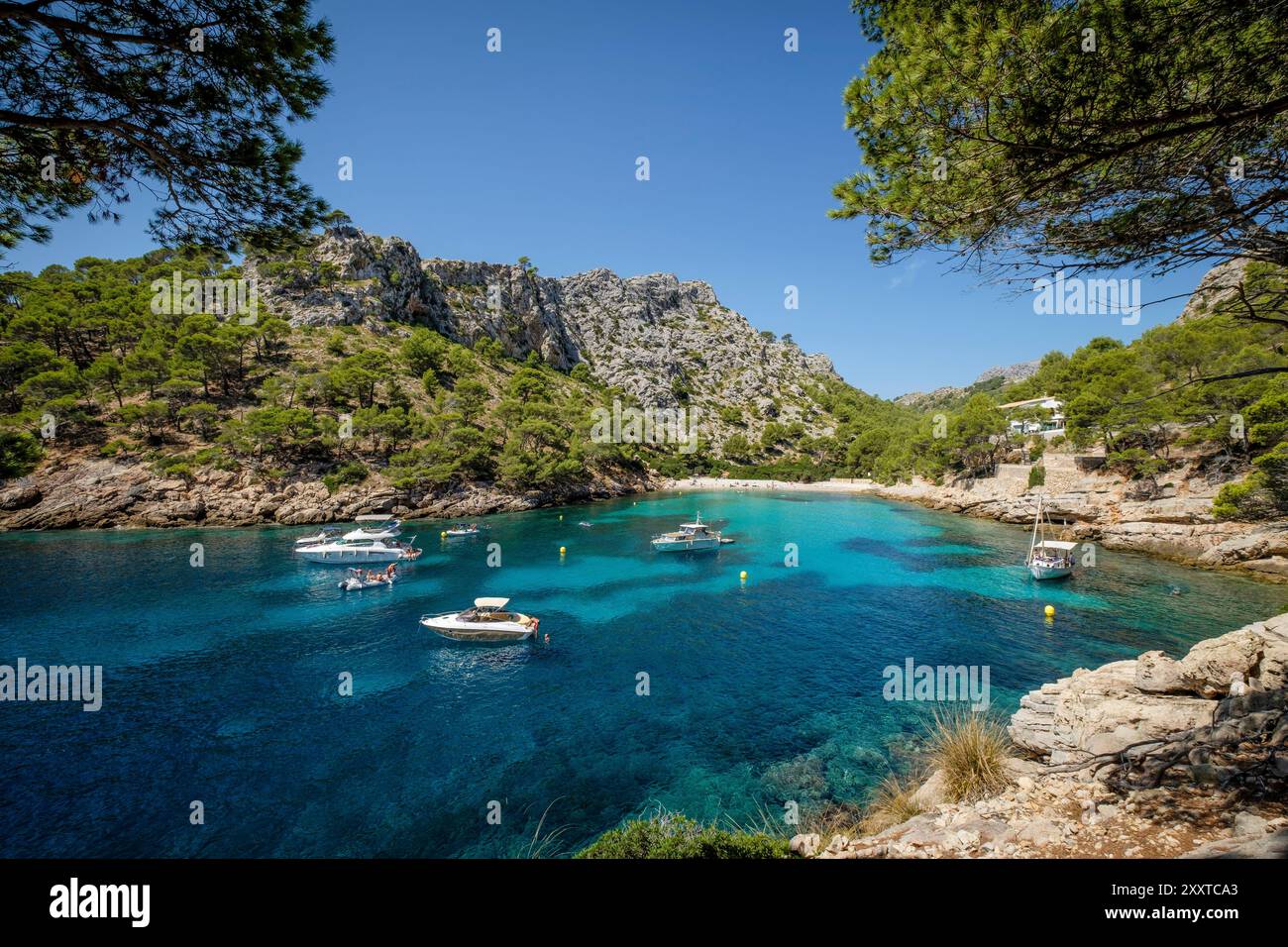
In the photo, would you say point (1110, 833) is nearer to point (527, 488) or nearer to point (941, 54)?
point (941, 54)

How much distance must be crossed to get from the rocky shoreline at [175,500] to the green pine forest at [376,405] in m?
1.36

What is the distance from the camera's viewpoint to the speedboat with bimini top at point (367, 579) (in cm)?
2520

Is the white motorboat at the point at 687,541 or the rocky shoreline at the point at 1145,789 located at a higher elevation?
the rocky shoreline at the point at 1145,789

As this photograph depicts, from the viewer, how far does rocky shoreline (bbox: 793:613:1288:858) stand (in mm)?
4887

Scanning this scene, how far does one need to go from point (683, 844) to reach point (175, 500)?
5239 cm

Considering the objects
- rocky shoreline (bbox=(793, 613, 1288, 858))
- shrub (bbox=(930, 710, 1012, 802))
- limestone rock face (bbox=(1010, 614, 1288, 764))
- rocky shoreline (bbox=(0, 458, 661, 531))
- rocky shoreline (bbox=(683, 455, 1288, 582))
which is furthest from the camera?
rocky shoreline (bbox=(0, 458, 661, 531))

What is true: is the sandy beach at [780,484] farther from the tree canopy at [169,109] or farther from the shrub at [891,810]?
the tree canopy at [169,109]

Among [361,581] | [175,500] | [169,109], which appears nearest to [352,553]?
[361,581]

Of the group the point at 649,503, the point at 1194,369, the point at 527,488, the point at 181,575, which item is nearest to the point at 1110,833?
the point at 181,575

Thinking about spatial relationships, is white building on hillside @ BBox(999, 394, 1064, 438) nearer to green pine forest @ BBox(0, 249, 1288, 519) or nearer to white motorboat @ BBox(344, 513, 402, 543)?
green pine forest @ BBox(0, 249, 1288, 519)

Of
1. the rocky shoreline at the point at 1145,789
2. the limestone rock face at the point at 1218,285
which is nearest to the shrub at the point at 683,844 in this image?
the rocky shoreline at the point at 1145,789

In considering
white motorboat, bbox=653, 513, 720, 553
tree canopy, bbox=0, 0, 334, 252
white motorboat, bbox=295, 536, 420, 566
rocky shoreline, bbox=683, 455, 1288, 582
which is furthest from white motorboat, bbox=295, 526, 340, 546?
rocky shoreline, bbox=683, 455, 1288, 582

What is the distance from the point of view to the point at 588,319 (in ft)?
397

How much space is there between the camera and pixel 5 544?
31375 millimetres
